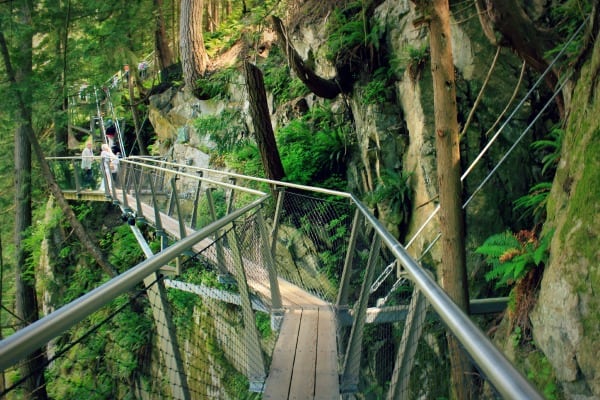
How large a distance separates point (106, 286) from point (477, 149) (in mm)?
5807

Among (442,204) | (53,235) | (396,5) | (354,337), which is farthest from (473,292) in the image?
(53,235)

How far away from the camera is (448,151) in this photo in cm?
457

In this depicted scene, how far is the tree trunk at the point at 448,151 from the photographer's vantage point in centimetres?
455

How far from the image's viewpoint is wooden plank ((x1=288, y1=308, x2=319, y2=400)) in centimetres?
318

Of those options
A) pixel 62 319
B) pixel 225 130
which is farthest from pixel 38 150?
pixel 62 319

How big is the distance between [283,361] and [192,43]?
1222 centimetres

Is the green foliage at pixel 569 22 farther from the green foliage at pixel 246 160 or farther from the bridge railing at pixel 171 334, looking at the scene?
the green foliage at pixel 246 160

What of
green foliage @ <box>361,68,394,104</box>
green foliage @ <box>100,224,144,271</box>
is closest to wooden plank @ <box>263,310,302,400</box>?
green foliage @ <box>361,68,394,104</box>

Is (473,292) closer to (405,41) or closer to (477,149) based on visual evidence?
(477,149)

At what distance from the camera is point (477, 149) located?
6.39 meters

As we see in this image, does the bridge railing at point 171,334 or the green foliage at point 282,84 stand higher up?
the green foliage at point 282,84

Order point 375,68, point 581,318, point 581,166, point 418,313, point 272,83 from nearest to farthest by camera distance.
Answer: point 418,313, point 581,318, point 581,166, point 375,68, point 272,83

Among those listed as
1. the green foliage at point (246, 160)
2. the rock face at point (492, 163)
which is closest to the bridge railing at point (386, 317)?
the rock face at point (492, 163)

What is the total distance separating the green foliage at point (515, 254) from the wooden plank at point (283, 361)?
1.80 meters
